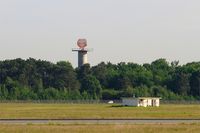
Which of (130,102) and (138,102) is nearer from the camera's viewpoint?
(138,102)

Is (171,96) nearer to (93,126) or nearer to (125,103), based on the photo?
(125,103)

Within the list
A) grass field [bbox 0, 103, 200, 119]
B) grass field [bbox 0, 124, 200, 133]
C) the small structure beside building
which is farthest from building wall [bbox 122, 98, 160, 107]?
grass field [bbox 0, 124, 200, 133]

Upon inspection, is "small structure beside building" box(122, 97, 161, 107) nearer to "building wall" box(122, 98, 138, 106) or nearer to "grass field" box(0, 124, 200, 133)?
"building wall" box(122, 98, 138, 106)

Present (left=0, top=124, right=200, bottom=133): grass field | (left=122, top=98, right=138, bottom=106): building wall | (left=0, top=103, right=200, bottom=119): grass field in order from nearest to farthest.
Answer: (left=0, top=124, right=200, bottom=133): grass field < (left=0, top=103, right=200, bottom=119): grass field < (left=122, top=98, right=138, bottom=106): building wall

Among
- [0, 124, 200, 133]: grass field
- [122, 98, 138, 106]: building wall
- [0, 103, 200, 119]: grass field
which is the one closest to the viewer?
[0, 124, 200, 133]: grass field

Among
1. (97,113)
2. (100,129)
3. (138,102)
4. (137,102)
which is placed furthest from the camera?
(137,102)

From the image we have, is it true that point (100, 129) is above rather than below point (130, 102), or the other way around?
below

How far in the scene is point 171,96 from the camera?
198 meters

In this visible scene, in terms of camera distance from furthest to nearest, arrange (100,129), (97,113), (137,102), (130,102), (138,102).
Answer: (130,102) → (137,102) → (138,102) → (97,113) → (100,129)

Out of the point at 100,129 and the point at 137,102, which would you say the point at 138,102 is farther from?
the point at 100,129

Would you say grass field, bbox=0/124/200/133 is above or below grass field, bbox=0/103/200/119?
below

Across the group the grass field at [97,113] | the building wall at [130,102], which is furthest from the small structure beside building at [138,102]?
the grass field at [97,113]

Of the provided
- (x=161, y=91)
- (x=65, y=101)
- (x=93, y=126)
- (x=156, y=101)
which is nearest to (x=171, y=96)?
(x=161, y=91)

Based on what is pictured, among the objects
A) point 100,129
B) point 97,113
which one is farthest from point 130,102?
point 100,129
